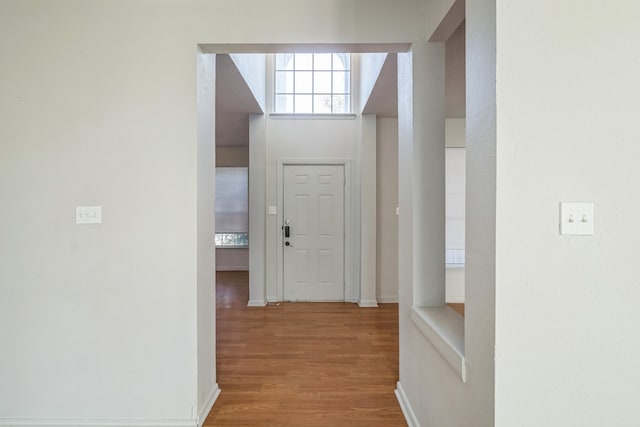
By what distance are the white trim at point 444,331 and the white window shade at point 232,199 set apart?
5.37m

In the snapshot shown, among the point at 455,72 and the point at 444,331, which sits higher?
the point at 455,72

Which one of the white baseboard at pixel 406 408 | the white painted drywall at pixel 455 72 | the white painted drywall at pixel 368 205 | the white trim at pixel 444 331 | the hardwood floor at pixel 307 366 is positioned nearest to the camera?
the white trim at pixel 444 331

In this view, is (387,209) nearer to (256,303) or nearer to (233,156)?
(256,303)

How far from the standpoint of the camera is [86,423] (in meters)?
2.00

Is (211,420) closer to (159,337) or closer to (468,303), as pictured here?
(159,337)

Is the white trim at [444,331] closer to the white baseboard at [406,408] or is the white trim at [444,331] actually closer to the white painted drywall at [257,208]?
the white baseboard at [406,408]

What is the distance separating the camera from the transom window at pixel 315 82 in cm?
498

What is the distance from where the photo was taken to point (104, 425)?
6.57 feet

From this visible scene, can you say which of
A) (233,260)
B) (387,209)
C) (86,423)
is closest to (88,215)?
(86,423)
